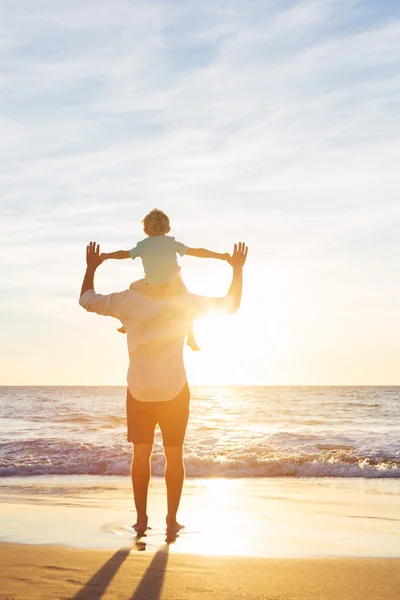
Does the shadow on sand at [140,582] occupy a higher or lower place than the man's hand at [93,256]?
lower

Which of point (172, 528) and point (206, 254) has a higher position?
point (206, 254)

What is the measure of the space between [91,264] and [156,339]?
0.64 m

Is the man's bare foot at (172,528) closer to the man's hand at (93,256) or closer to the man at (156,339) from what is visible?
the man at (156,339)

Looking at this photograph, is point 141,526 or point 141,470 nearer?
point 141,470

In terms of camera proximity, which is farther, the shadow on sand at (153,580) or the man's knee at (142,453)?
the man's knee at (142,453)

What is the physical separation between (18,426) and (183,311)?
18.0m

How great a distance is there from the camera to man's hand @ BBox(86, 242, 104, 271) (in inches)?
192

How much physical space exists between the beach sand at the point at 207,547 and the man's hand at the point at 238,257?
5.71 ft

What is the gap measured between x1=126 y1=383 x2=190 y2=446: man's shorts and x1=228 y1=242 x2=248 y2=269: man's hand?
0.85 metres

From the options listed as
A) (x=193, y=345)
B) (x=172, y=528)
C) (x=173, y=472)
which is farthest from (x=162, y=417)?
(x=172, y=528)

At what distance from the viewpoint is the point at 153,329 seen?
15.8 feet

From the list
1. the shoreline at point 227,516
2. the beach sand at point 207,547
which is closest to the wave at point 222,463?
the shoreline at point 227,516

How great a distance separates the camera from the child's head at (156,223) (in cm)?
496

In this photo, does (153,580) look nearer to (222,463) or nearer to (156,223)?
(156,223)
